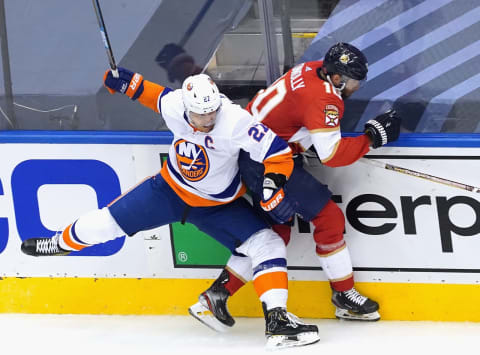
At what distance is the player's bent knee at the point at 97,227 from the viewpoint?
11.6 feet

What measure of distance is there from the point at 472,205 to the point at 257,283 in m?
0.94

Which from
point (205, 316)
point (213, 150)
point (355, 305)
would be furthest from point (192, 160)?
point (355, 305)

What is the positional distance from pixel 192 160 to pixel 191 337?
2.73 feet

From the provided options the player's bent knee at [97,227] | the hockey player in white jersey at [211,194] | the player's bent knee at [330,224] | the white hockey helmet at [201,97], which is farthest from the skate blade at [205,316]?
the white hockey helmet at [201,97]

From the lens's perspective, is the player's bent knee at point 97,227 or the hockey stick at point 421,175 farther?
the player's bent knee at point 97,227

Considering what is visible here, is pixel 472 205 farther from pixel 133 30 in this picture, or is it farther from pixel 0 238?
pixel 0 238

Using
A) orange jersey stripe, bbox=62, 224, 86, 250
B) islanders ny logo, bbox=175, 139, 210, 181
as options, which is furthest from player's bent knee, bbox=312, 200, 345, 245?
orange jersey stripe, bbox=62, 224, 86, 250

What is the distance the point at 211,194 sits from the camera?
11.4ft

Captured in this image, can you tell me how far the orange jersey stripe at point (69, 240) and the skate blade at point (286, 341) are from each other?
893 mm

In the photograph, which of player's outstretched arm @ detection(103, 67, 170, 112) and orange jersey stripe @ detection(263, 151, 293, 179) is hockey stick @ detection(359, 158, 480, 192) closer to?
orange jersey stripe @ detection(263, 151, 293, 179)

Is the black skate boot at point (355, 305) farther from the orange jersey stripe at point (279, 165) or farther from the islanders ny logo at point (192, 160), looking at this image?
the islanders ny logo at point (192, 160)

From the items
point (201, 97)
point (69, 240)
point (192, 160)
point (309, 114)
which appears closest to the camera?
point (201, 97)

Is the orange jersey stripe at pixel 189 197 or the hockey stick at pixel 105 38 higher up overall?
the hockey stick at pixel 105 38

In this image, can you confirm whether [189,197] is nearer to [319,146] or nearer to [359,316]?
[319,146]
